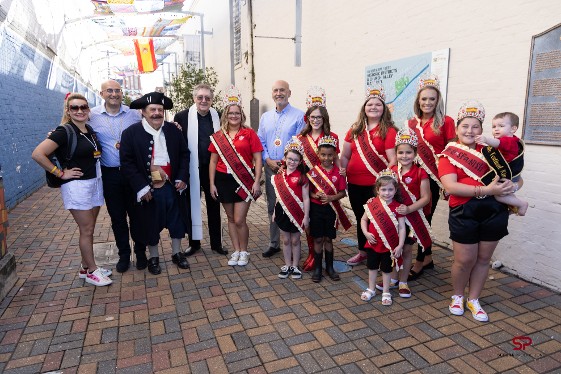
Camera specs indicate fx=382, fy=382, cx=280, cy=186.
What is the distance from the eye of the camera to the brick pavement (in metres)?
2.56

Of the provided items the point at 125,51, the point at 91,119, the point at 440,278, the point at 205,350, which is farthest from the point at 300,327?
the point at 125,51

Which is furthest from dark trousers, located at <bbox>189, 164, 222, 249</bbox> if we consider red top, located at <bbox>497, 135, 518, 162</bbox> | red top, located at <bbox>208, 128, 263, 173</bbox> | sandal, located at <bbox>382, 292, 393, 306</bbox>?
red top, located at <bbox>497, 135, 518, 162</bbox>

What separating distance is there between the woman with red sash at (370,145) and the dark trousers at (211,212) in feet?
5.25

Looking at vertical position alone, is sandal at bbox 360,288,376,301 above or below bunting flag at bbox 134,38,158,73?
below

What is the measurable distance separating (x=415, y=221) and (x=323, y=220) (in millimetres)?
830

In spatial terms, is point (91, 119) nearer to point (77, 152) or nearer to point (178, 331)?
point (77, 152)

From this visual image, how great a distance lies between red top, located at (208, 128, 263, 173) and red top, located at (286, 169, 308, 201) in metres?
0.63

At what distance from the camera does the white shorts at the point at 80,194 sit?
3.45 meters

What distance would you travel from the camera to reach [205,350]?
2.70 m

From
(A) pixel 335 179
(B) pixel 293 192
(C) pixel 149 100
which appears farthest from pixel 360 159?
(C) pixel 149 100

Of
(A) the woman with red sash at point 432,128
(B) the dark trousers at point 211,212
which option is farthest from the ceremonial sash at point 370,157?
(B) the dark trousers at point 211,212

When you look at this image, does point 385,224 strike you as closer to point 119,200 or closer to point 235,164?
point 235,164

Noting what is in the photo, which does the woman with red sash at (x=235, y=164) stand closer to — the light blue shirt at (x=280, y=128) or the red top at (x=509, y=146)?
the light blue shirt at (x=280, y=128)

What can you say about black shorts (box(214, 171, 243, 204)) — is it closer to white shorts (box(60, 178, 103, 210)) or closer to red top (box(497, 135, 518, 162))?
white shorts (box(60, 178, 103, 210))
